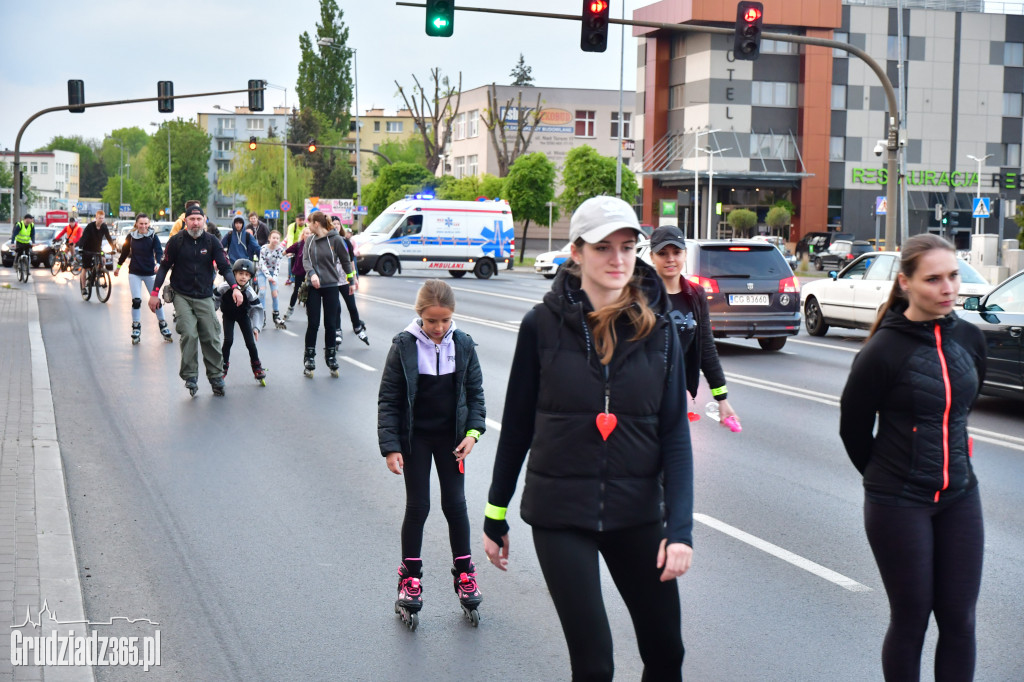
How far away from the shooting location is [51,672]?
15.5 ft

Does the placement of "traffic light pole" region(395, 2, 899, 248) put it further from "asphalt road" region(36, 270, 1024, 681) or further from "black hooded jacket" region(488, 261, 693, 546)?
"black hooded jacket" region(488, 261, 693, 546)

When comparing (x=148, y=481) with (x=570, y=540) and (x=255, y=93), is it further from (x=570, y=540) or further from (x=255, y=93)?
(x=255, y=93)

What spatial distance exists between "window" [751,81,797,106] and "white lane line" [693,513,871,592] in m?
68.7

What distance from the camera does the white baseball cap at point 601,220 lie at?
3.41m

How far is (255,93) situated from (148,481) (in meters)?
29.1

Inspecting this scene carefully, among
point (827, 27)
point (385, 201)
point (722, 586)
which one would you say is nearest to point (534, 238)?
point (385, 201)

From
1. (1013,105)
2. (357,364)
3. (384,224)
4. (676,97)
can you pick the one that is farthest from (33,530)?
(1013,105)

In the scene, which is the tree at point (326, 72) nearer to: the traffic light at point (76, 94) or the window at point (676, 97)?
the window at point (676, 97)

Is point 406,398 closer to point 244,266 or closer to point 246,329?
point 246,329

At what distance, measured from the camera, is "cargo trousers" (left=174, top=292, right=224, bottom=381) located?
12.8 meters

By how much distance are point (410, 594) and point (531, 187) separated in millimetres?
55853

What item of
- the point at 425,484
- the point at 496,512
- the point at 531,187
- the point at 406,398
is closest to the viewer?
the point at 496,512

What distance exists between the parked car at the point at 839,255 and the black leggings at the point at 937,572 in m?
52.2

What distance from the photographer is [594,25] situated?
20.3 m
